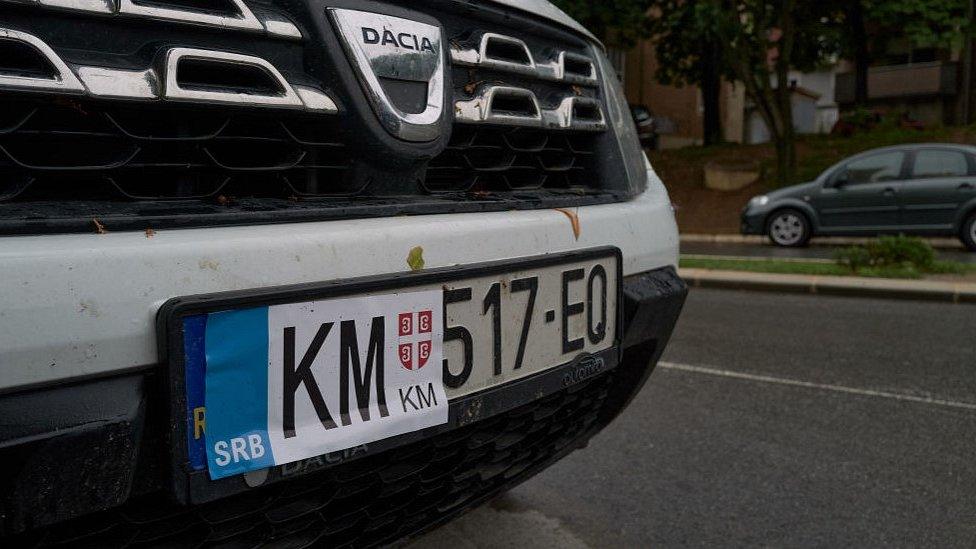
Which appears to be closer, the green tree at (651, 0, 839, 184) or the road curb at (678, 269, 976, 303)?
the road curb at (678, 269, 976, 303)

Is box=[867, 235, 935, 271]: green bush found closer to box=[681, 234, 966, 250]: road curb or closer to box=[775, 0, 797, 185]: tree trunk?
box=[681, 234, 966, 250]: road curb

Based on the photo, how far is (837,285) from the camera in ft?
25.8

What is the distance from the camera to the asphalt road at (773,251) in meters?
10.9

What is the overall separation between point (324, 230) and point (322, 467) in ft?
1.15

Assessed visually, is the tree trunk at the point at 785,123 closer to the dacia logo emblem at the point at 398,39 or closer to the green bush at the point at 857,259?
the green bush at the point at 857,259

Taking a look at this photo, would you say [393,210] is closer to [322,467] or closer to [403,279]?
[403,279]

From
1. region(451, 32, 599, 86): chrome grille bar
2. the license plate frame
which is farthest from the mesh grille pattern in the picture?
region(451, 32, 599, 86): chrome grille bar

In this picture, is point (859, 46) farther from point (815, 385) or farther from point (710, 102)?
point (815, 385)

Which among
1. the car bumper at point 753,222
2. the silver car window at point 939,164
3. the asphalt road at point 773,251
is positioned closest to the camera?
the asphalt road at point 773,251

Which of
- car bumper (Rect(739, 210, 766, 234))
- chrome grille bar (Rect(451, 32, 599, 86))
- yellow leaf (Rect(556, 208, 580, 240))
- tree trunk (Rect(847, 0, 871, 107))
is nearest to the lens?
chrome grille bar (Rect(451, 32, 599, 86))

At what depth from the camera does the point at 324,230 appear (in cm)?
132

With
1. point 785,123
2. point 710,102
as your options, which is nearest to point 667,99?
point 710,102

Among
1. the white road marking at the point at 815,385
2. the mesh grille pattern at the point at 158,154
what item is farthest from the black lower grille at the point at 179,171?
the white road marking at the point at 815,385

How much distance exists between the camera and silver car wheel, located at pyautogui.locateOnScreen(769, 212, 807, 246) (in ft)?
40.7
